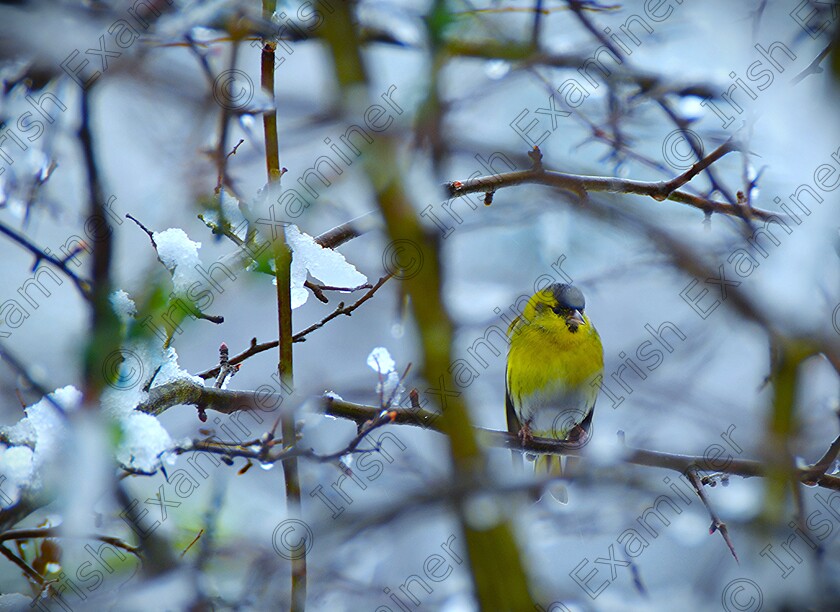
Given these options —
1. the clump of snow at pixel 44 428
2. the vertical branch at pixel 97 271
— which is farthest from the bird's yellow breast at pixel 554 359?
the vertical branch at pixel 97 271

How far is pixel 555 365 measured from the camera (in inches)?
164

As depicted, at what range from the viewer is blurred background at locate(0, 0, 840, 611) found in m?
1.53

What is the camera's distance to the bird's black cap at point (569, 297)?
13.7 ft

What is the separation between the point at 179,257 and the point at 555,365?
2.74 metres

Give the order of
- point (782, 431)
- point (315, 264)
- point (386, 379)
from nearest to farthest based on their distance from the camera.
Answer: point (782, 431) → point (315, 264) → point (386, 379)

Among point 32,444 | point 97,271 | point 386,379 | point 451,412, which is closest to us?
point 451,412

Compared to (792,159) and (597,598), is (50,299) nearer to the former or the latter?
(597,598)

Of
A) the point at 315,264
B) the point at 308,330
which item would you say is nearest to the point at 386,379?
the point at 308,330

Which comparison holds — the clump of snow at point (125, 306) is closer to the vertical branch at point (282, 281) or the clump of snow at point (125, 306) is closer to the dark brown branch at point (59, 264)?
the dark brown branch at point (59, 264)

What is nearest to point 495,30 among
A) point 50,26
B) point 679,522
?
Result: point 50,26

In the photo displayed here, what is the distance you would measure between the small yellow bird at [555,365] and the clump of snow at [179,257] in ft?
8.77

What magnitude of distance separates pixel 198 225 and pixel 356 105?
1.38m

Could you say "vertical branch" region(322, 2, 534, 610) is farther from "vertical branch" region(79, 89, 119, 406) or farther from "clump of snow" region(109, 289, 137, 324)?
"clump of snow" region(109, 289, 137, 324)

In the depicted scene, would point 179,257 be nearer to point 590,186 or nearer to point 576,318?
point 590,186
